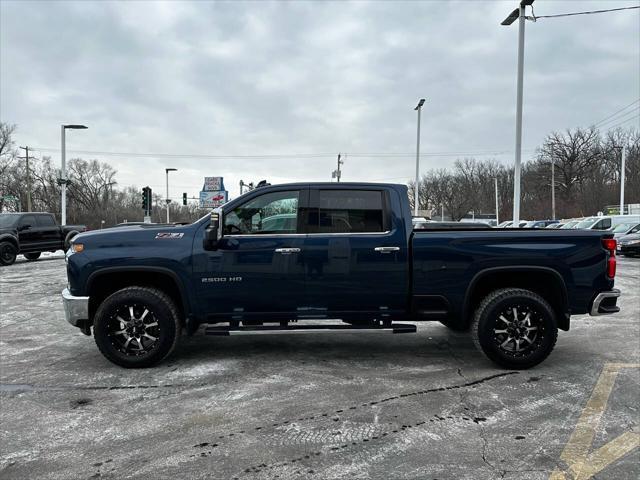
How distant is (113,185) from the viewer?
9856cm

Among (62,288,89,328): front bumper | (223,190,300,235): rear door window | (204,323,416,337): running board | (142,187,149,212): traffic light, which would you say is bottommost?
(204,323,416,337): running board

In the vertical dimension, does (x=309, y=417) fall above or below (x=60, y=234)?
below

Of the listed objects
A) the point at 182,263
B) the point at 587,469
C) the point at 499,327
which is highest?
the point at 182,263

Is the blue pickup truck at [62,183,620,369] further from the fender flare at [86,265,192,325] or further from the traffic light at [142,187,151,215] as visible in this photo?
the traffic light at [142,187,151,215]

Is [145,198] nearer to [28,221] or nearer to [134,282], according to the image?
[28,221]

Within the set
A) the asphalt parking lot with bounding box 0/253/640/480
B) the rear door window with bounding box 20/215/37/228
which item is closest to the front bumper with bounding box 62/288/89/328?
the asphalt parking lot with bounding box 0/253/640/480

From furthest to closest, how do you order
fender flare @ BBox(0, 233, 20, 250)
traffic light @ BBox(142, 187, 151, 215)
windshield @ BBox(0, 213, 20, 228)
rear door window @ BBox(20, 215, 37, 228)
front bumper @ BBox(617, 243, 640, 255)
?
traffic light @ BBox(142, 187, 151, 215) < front bumper @ BBox(617, 243, 640, 255) < rear door window @ BBox(20, 215, 37, 228) < windshield @ BBox(0, 213, 20, 228) < fender flare @ BBox(0, 233, 20, 250)

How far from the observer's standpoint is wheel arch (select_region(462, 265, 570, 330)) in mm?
5070

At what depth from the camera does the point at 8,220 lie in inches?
706

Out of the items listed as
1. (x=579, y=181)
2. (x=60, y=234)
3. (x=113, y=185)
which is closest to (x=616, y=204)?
(x=579, y=181)

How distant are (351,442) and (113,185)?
105 meters

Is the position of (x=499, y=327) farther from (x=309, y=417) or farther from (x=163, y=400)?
(x=163, y=400)

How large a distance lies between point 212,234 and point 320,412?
2.07 m

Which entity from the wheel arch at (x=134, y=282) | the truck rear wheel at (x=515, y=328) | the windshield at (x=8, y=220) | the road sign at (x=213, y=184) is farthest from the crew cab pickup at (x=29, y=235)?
the truck rear wheel at (x=515, y=328)
